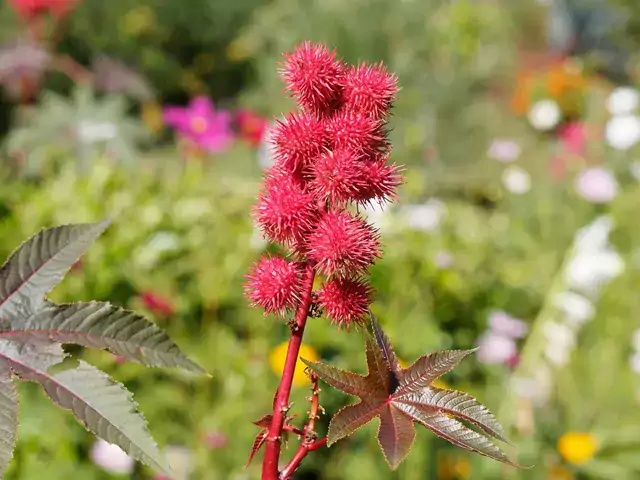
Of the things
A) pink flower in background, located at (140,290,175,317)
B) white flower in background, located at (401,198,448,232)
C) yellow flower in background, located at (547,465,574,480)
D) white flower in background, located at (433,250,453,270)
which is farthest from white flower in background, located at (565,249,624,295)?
pink flower in background, located at (140,290,175,317)

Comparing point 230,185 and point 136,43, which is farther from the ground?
point 136,43

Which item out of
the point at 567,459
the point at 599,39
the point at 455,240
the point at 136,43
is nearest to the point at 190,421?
the point at 567,459

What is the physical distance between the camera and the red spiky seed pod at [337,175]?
41 cm

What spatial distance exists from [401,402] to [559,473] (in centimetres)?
161

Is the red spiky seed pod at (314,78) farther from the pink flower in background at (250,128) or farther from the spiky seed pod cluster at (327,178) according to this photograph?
the pink flower in background at (250,128)

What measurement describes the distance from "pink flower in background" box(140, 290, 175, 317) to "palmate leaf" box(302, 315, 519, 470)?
1.41 meters

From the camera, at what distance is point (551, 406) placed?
2.12m

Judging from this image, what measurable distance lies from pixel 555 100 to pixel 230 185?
3232 mm

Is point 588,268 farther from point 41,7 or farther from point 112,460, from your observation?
point 41,7

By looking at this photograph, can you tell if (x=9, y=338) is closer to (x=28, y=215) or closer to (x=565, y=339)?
(x=28, y=215)

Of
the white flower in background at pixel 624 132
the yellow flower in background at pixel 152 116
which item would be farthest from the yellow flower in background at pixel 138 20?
the white flower in background at pixel 624 132

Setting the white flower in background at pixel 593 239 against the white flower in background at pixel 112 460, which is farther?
the white flower in background at pixel 593 239

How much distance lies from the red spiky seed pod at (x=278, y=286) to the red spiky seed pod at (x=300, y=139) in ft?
0.20

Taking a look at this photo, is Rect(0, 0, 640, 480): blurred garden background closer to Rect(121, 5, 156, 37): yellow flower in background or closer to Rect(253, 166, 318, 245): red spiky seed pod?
Rect(253, 166, 318, 245): red spiky seed pod
